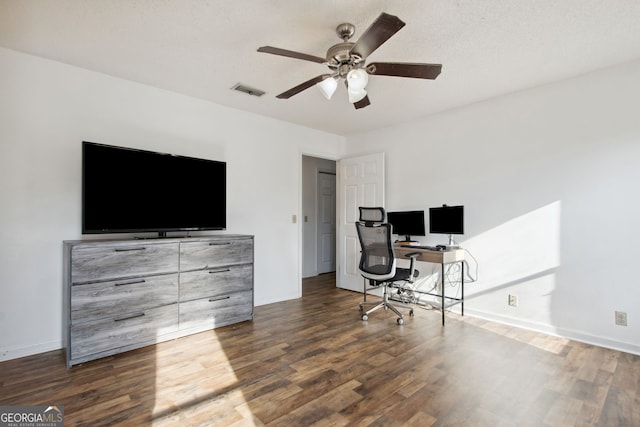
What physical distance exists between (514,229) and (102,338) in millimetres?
4084

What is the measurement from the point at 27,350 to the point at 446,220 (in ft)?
14.1

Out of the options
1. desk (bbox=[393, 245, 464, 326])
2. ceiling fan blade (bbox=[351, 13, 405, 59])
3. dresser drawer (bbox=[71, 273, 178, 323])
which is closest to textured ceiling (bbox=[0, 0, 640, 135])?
ceiling fan blade (bbox=[351, 13, 405, 59])

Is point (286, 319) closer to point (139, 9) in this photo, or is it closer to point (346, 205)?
point (346, 205)

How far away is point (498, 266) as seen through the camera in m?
3.48

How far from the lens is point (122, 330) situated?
260cm

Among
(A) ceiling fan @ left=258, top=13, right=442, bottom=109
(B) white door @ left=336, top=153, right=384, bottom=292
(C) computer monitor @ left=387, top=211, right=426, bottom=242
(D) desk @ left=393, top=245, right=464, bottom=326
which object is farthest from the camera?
(B) white door @ left=336, top=153, right=384, bottom=292

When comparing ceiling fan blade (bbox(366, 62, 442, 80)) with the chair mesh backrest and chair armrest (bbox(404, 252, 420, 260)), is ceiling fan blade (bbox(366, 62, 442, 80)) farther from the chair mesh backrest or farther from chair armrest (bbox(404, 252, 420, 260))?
chair armrest (bbox(404, 252, 420, 260))

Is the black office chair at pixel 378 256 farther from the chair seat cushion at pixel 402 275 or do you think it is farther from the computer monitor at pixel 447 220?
the computer monitor at pixel 447 220

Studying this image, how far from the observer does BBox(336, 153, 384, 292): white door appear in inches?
182

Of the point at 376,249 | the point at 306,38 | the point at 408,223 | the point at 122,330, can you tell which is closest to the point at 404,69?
the point at 306,38

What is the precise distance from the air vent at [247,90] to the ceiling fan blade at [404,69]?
62.4 inches

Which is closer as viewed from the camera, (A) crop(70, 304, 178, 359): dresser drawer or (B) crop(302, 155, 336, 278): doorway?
(A) crop(70, 304, 178, 359): dresser drawer

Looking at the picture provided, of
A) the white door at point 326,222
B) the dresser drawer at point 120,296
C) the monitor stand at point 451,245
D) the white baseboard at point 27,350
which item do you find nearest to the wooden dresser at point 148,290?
the dresser drawer at point 120,296

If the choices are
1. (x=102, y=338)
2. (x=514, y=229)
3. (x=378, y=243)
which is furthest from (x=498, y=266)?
(x=102, y=338)
